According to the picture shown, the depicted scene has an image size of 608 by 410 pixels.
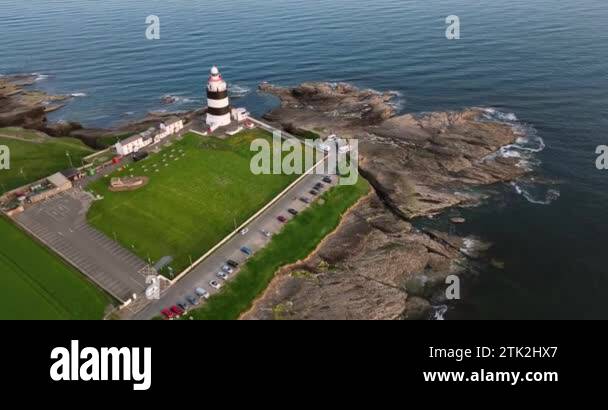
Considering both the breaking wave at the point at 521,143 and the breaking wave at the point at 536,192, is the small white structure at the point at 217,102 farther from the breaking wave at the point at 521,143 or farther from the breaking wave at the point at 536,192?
the breaking wave at the point at 536,192

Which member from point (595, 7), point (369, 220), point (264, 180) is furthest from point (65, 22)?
point (595, 7)

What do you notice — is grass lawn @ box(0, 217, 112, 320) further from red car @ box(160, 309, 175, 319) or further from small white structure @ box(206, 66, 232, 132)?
small white structure @ box(206, 66, 232, 132)

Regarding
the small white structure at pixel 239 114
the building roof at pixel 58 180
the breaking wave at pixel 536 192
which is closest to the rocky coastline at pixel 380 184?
the breaking wave at pixel 536 192

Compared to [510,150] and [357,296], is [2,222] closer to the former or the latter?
[357,296]
